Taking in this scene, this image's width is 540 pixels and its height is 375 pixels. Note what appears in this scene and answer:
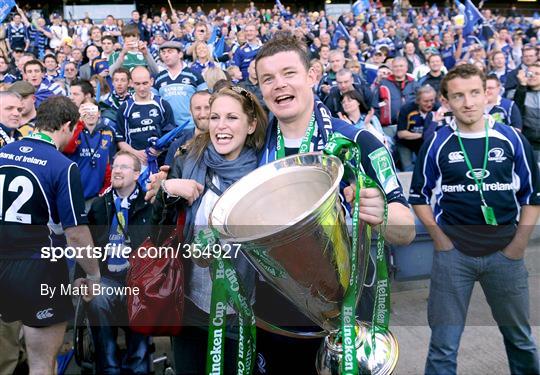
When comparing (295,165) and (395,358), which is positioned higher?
(295,165)

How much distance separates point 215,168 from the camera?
2.05m

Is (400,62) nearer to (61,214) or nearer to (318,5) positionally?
(61,214)

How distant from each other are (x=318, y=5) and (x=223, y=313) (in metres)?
27.9

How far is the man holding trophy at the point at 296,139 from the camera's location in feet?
5.88

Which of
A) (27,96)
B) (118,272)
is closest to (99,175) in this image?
(27,96)

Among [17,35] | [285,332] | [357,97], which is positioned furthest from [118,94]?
[17,35]

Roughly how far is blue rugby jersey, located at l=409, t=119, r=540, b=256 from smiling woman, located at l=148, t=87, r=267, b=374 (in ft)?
4.17

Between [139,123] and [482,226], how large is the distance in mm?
3795

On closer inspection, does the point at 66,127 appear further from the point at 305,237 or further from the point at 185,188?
the point at 305,237

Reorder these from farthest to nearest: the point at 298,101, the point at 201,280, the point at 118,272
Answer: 1. the point at 118,272
2. the point at 201,280
3. the point at 298,101

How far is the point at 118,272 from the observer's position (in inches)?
128

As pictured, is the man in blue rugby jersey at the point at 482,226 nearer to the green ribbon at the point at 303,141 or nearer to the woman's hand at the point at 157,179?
the green ribbon at the point at 303,141

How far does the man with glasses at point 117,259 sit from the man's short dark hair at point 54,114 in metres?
0.46

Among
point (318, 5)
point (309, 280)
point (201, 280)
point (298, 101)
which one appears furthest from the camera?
point (318, 5)
